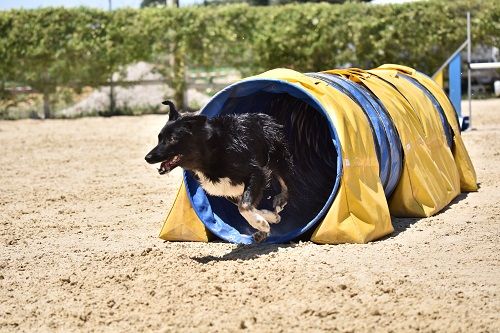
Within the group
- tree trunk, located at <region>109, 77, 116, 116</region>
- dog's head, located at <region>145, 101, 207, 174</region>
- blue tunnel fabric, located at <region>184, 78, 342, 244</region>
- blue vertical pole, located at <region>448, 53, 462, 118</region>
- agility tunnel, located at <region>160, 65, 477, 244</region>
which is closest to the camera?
dog's head, located at <region>145, 101, 207, 174</region>

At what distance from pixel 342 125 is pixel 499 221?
1684mm

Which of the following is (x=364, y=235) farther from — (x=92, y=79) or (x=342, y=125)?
(x=92, y=79)

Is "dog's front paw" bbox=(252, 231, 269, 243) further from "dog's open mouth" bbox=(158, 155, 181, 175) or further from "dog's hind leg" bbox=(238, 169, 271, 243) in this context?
"dog's open mouth" bbox=(158, 155, 181, 175)

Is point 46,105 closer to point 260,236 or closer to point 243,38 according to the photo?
point 243,38

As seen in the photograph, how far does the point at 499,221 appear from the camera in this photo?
24.2 ft

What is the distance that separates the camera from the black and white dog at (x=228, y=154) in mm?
6613

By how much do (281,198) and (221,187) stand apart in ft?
2.10

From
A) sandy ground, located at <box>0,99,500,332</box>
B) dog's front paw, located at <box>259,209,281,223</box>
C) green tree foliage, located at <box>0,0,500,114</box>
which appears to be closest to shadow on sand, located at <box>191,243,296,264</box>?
sandy ground, located at <box>0,99,500,332</box>

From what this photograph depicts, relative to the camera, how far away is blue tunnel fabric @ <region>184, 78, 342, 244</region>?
23.1 feet

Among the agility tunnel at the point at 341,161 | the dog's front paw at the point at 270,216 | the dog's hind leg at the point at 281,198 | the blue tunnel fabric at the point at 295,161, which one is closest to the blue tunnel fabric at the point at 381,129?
the agility tunnel at the point at 341,161

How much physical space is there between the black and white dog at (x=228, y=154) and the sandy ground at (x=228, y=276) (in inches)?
17.2

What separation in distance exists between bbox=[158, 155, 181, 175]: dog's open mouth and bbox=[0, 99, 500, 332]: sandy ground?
62 centimetres

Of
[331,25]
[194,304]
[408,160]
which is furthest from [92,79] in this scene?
[194,304]

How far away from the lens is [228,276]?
5.74m
